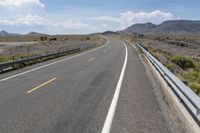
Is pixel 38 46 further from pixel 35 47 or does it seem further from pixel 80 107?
pixel 80 107

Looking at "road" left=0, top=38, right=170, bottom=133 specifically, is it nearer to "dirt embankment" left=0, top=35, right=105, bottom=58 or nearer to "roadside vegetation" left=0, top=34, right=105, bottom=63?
"roadside vegetation" left=0, top=34, right=105, bottom=63

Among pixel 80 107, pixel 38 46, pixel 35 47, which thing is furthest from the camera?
pixel 38 46

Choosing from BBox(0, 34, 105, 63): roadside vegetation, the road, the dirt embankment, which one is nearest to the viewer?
the road

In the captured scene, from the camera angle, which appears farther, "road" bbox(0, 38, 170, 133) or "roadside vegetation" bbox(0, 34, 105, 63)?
"roadside vegetation" bbox(0, 34, 105, 63)

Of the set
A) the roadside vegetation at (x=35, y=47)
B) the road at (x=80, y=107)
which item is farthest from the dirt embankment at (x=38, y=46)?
the road at (x=80, y=107)

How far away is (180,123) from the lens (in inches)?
301

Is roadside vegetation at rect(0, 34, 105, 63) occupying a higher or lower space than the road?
lower

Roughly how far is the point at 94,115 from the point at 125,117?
31.7 inches

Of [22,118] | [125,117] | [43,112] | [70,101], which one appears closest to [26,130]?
[22,118]

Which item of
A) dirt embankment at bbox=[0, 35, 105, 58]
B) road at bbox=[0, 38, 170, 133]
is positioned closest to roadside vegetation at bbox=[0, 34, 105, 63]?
dirt embankment at bbox=[0, 35, 105, 58]

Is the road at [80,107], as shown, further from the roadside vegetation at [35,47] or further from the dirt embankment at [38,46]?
the dirt embankment at [38,46]

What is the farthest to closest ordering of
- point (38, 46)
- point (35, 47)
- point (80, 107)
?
point (38, 46), point (35, 47), point (80, 107)

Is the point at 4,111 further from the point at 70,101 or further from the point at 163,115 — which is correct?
the point at 163,115

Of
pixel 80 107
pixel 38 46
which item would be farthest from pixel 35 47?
pixel 80 107
